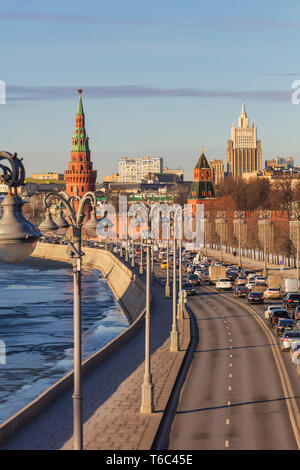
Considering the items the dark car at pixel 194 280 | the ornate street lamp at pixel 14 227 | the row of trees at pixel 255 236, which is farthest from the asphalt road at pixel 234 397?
the row of trees at pixel 255 236

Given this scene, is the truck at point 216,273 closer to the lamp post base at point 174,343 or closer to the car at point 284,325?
the car at point 284,325

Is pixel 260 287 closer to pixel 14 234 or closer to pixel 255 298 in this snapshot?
pixel 255 298

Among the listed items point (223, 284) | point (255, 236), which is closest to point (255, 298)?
point (223, 284)

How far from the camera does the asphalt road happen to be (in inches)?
1093

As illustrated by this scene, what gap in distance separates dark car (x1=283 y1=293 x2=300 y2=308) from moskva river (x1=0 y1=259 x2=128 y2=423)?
51.0 ft

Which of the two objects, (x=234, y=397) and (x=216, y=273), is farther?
(x=216, y=273)

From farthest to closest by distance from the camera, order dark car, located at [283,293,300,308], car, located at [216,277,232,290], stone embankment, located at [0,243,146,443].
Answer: car, located at [216,277,232,290], dark car, located at [283,293,300,308], stone embankment, located at [0,243,146,443]

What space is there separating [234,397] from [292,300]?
32797 mm

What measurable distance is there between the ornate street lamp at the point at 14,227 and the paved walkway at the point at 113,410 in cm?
1638

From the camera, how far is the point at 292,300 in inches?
2621

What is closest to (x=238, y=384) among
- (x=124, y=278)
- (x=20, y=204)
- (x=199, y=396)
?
(x=199, y=396)

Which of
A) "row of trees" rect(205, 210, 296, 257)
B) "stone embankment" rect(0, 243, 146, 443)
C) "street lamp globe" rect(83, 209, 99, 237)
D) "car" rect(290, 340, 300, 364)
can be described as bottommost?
"stone embankment" rect(0, 243, 146, 443)
